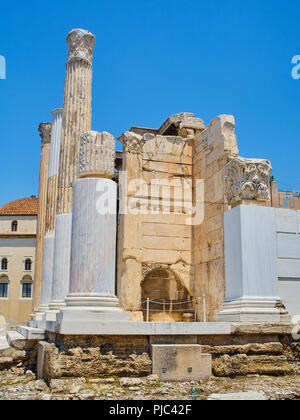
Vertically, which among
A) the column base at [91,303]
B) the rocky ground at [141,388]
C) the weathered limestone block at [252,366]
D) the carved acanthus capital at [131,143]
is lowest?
the rocky ground at [141,388]

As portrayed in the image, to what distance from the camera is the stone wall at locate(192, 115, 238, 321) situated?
13391 mm

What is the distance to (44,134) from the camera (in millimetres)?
20094

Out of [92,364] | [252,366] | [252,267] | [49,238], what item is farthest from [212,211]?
[92,364]

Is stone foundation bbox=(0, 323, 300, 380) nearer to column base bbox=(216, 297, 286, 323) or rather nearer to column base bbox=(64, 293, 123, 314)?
column base bbox=(216, 297, 286, 323)

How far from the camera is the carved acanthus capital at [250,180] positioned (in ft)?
30.2

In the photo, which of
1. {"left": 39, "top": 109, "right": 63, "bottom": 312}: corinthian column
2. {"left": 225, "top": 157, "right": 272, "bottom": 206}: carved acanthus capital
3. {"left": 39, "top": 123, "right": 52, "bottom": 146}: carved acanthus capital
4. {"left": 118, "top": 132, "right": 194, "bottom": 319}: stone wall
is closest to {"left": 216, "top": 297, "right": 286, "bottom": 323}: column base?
{"left": 225, "top": 157, "right": 272, "bottom": 206}: carved acanthus capital

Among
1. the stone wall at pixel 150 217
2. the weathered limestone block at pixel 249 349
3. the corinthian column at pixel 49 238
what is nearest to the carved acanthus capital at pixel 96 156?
the weathered limestone block at pixel 249 349

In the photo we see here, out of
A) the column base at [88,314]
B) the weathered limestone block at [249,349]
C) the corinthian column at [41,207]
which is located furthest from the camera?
the corinthian column at [41,207]

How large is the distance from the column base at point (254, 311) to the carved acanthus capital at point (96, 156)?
3.49 m

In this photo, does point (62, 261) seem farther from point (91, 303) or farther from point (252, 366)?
point (252, 366)

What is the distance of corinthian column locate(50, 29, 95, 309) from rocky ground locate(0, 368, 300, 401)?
19.6 feet

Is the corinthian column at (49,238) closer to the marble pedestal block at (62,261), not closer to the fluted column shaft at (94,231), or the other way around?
the marble pedestal block at (62,261)

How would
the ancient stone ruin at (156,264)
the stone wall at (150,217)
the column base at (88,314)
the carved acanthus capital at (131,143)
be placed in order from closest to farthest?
the column base at (88,314) < the ancient stone ruin at (156,264) < the stone wall at (150,217) < the carved acanthus capital at (131,143)
